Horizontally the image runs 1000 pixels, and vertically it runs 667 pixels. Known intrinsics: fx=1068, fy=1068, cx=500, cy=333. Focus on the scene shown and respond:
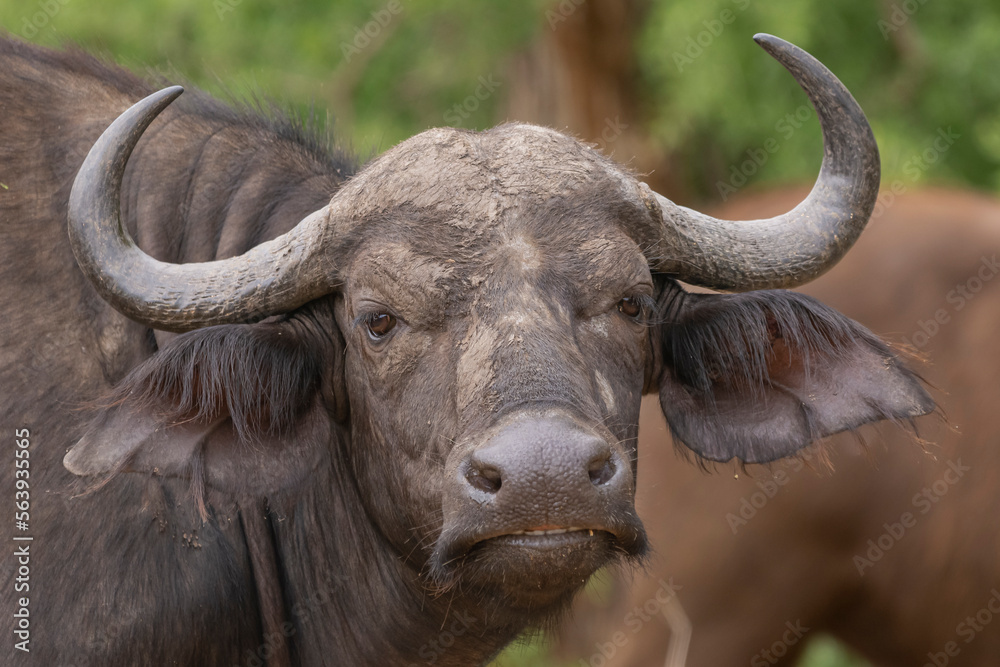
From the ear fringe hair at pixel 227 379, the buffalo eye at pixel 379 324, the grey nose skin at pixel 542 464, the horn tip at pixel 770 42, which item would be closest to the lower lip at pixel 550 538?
A: the grey nose skin at pixel 542 464

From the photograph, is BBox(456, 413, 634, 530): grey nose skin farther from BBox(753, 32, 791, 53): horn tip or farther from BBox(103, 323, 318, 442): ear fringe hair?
BBox(753, 32, 791, 53): horn tip

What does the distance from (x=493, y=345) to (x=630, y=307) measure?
0.76 m

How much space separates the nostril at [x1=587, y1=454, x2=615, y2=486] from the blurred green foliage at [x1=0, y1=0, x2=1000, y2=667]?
6.72 meters

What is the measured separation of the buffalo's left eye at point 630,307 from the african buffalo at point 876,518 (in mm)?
2704

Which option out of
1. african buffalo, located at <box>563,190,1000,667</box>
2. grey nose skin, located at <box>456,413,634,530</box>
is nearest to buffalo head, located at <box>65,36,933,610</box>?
grey nose skin, located at <box>456,413,634,530</box>

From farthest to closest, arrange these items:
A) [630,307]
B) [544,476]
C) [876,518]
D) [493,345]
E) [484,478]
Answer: [876,518]
[630,307]
[493,345]
[484,478]
[544,476]

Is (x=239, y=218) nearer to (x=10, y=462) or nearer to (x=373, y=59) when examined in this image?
(x=10, y=462)

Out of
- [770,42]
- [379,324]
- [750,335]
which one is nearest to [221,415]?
[379,324]

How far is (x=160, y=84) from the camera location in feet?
17.3

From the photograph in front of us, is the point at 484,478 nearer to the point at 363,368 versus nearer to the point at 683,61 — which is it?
the point at 363,368

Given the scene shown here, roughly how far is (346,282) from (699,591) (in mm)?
3787

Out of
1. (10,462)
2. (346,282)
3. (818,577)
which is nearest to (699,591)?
(818,577)

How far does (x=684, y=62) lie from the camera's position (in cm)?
1029

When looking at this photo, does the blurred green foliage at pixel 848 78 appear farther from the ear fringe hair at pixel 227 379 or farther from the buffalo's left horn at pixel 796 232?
the ear fringe hair at pixel 227 379
